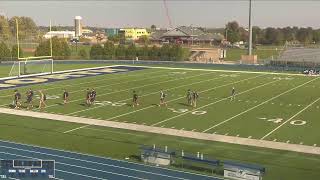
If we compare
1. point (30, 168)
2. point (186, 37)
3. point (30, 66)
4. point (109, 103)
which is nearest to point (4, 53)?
point (30, 66)

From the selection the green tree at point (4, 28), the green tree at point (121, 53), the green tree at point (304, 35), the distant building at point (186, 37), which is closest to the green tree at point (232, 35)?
the distant building at point (186, 37)

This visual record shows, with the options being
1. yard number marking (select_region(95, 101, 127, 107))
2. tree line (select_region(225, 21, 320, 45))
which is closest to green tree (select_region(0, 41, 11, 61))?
yard number marking (select_region(95, 101, 127, 107))

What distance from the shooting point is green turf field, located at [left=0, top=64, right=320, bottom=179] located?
55.0ft

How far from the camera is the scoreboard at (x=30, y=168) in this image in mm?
12508

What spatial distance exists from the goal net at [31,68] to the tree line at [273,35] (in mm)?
86603

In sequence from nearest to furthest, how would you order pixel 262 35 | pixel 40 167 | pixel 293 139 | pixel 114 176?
pixel 40 167 < pixel 114 176 < pixel 293 139 < pixel 262 35

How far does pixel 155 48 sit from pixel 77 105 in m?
39.0

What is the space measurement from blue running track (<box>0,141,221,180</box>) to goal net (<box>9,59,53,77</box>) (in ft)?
85.1

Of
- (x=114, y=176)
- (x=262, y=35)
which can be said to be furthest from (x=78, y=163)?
(x=262, y=35)

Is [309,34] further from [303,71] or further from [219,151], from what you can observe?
[219,151]

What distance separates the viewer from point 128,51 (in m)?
64.6

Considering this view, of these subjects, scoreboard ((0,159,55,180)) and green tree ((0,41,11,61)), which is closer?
scoreboard ((0,159,55,180))

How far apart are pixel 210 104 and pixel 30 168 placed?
1550 centimetres

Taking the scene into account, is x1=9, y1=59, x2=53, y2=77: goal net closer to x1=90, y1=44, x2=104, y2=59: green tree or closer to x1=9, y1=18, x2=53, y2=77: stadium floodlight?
x1=9, y1=18, x2=53, y2=77: stadium floodlight
